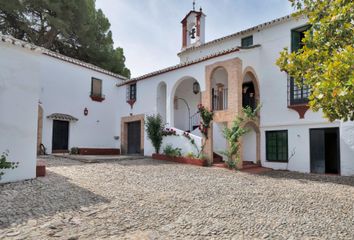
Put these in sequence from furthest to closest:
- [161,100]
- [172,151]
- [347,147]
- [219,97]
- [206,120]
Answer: [161,100]
[219,97]
[172,151]
[206,120]
[347,147]

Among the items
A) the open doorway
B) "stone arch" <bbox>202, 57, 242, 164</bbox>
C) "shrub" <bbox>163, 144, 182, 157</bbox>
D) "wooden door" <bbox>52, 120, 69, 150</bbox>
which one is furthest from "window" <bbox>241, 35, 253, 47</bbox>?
"wooden door" <bbox>52, 120, 69, 150</bbox>

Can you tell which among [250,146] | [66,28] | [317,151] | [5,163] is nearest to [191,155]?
[250,146]

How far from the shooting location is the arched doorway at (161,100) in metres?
16.5

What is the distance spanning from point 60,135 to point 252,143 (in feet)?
37.0

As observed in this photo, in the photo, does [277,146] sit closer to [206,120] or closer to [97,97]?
[206,120]

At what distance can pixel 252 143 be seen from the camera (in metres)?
14.4

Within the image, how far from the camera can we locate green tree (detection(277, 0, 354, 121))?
4727mm

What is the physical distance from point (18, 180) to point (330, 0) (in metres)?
9.70

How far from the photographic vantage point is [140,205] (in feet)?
19.5

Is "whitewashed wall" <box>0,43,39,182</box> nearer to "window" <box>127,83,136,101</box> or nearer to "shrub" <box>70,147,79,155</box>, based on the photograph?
"shrub" <box>70,147,79,155</box>

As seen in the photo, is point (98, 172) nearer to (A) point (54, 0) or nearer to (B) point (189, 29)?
(B) point (189, 29)

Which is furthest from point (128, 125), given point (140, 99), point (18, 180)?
point (18, 180)

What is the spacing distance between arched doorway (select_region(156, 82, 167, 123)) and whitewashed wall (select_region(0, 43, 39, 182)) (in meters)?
8.87

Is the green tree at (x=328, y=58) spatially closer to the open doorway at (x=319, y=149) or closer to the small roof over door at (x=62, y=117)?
the open doorway at (x=319, y=149)
